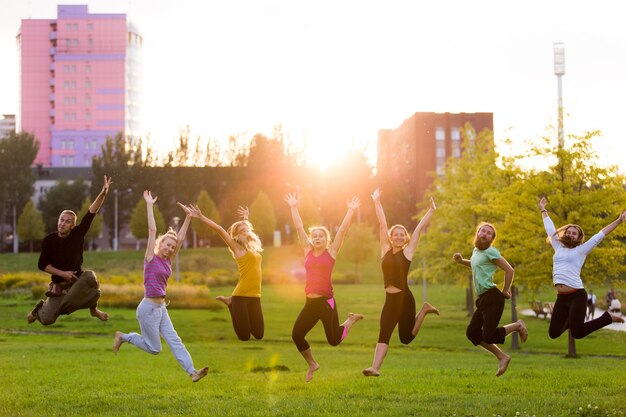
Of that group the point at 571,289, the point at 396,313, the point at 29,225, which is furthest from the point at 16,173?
the point at 571,289

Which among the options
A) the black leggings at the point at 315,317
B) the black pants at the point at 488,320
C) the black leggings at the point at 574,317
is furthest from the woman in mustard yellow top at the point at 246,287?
the black leggings at the point at 574,317

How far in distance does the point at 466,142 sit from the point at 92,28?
481 feet

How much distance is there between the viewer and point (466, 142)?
61594 millimetres

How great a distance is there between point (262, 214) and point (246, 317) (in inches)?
3361

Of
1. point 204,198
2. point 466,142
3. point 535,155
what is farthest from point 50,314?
point 204,198

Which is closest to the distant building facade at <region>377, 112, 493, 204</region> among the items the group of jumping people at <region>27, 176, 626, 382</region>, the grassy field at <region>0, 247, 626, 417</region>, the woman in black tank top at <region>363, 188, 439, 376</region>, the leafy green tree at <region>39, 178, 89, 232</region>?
the leafy green tree at <region>39, 178, 89, 232</region>

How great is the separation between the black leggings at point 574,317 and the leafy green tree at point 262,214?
83.5 metres

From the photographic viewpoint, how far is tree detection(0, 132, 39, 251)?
122 m

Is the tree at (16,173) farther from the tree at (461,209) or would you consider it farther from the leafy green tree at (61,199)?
the tree at (461,209)

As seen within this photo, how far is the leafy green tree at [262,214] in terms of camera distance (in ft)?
330

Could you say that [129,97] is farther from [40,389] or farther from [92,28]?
[40,389]

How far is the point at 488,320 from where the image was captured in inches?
639

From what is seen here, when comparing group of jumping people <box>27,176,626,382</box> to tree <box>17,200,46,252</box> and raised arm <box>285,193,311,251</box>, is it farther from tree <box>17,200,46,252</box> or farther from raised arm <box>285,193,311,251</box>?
tree <box>17,200,46,252</box>

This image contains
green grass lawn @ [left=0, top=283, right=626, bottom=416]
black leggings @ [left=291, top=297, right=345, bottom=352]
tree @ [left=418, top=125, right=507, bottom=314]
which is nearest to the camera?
black leggings @ [left=291, top=297, right=345, bottom=352]
